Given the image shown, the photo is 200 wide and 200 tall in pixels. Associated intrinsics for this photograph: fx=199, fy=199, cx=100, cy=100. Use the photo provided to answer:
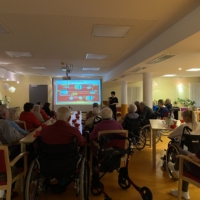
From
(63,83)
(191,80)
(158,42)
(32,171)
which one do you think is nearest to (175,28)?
(158,42)

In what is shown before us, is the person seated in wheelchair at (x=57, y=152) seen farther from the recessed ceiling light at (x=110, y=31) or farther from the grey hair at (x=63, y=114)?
the recessed ceiling light at (x=110, y=31)

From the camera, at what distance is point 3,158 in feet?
6.48

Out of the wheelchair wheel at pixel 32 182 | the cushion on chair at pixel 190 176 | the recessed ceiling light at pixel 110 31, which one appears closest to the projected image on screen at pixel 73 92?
the recessed ceiling light at pixel 110 31

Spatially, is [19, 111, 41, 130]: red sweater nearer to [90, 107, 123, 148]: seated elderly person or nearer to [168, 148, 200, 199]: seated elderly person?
[90, 107, 123, 148]: seated elderly person

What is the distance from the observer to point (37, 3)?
2.32 m

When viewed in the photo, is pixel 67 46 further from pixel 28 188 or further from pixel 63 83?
pixel 63 83

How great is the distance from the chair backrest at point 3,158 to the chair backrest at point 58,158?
1.06 ft

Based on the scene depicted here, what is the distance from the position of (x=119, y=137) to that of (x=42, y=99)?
9487 millimetres

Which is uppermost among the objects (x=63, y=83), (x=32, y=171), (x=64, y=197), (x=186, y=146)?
(x=63, y=83)

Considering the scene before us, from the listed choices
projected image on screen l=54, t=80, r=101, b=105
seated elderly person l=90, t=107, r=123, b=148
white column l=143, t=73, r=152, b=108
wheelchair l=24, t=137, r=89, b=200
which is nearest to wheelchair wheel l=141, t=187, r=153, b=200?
wheelchair l=24, t=137, r=89, b=200

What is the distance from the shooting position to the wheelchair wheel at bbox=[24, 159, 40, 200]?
2.04 meters

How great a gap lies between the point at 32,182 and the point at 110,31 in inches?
102

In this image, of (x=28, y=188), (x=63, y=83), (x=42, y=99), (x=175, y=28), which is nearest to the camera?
(x=28, y=188)

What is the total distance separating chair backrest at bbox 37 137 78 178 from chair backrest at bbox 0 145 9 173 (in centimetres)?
32
